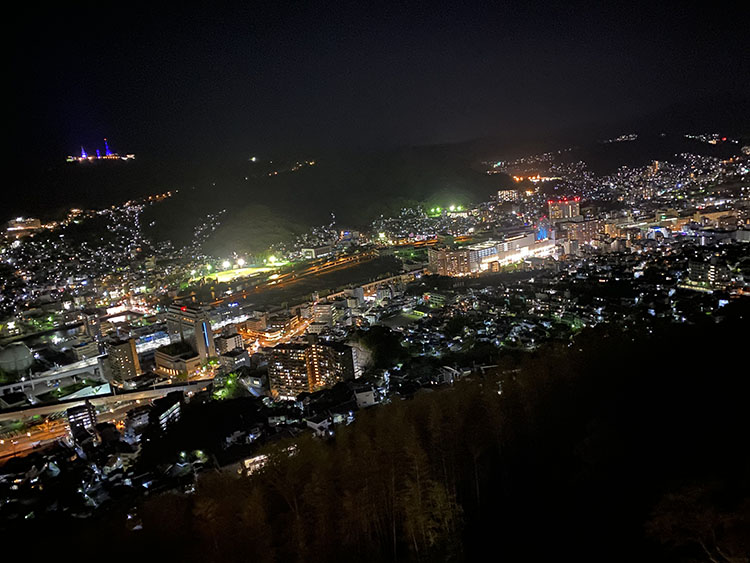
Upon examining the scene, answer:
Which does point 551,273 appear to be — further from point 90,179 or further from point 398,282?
point 90,179

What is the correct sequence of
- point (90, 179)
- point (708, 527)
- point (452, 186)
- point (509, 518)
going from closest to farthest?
point (708, 527), point (509, 518), point (90, 179), point (452, 186)

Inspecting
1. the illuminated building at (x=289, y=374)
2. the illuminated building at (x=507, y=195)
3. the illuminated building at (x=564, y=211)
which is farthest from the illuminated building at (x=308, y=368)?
the illuminated building at (x=507, y=195)

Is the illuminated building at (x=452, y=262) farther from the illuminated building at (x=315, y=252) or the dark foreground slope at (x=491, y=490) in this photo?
the dark foreground slope at (x=491, y=490)

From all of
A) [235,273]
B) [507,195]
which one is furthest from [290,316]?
[507,195]

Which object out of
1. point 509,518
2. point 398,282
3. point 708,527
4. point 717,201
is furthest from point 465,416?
point 717,201

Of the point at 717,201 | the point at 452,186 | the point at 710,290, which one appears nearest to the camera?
the point at 710,290
